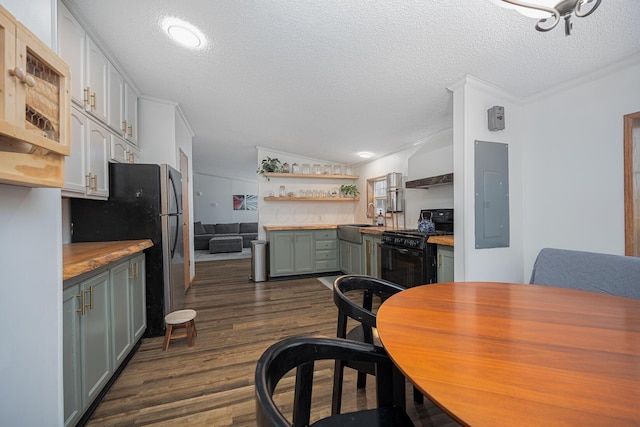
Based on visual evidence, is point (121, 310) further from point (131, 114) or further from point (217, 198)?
point (217, 198)

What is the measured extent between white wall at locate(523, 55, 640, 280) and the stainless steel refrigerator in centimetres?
356

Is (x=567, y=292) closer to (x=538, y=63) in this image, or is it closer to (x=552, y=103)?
(x=538, y=63)

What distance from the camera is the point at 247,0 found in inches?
63.1

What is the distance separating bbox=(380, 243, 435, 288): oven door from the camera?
2619 mm

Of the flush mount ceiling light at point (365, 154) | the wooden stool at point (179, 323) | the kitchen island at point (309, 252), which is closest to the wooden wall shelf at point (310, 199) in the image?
the kitchen island at point (309, 252)

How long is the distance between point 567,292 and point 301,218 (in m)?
4.32

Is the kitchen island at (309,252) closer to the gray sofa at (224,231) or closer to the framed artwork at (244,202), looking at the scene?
the gray sofa at (224,231)

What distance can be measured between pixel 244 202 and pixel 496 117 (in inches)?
342

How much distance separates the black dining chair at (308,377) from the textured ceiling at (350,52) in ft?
6.04

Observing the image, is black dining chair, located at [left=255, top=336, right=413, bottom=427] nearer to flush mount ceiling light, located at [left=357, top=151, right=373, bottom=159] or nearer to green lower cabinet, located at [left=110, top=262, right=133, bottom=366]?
green lower cabinet, located at [left=110, top=262, right=133, bottom=366]

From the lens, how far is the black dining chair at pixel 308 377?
513 mm

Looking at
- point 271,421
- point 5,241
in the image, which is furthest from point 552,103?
point 5,241

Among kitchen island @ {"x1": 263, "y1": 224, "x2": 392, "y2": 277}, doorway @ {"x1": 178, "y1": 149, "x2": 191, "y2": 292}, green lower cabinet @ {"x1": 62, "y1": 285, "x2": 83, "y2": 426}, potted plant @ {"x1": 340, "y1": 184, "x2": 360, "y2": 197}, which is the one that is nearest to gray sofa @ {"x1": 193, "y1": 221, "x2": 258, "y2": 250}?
doorway @ {"x1": 178, "y1": 149, "x2": 191, "y2": 292}

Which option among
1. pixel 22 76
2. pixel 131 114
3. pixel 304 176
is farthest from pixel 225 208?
pixel 22 76
